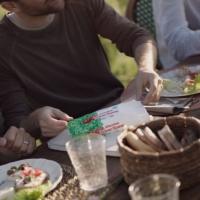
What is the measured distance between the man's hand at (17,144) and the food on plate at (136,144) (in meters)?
0.53

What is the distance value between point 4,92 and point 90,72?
1.51 feet

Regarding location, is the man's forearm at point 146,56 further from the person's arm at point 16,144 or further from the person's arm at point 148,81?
the person's arm at point 16,144

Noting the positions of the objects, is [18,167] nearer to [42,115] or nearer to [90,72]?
[42,115]

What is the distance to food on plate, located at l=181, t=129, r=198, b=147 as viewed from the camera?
150 cm

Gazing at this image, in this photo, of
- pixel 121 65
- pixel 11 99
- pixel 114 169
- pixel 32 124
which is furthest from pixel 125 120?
pixel 121 65

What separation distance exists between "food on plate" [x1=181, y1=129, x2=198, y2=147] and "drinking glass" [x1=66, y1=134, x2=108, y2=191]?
0.73 ft

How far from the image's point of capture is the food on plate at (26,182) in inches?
60.2

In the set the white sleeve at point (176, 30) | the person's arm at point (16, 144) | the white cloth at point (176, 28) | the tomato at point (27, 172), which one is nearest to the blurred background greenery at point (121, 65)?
the white cloth at point (176, 28)

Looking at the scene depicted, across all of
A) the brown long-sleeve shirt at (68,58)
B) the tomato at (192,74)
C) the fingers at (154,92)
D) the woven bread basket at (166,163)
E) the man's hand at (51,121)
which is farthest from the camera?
the brown long-sleeve shirt at (68,58)

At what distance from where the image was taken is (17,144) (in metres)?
1.96

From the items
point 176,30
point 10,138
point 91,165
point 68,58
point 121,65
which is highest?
point 91,165

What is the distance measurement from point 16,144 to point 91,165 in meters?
0.50

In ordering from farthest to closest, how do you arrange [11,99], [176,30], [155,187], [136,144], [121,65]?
[121,65], [176,30], [11,99], [136,144], [155,187]

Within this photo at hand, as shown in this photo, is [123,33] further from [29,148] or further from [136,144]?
[136,144]
